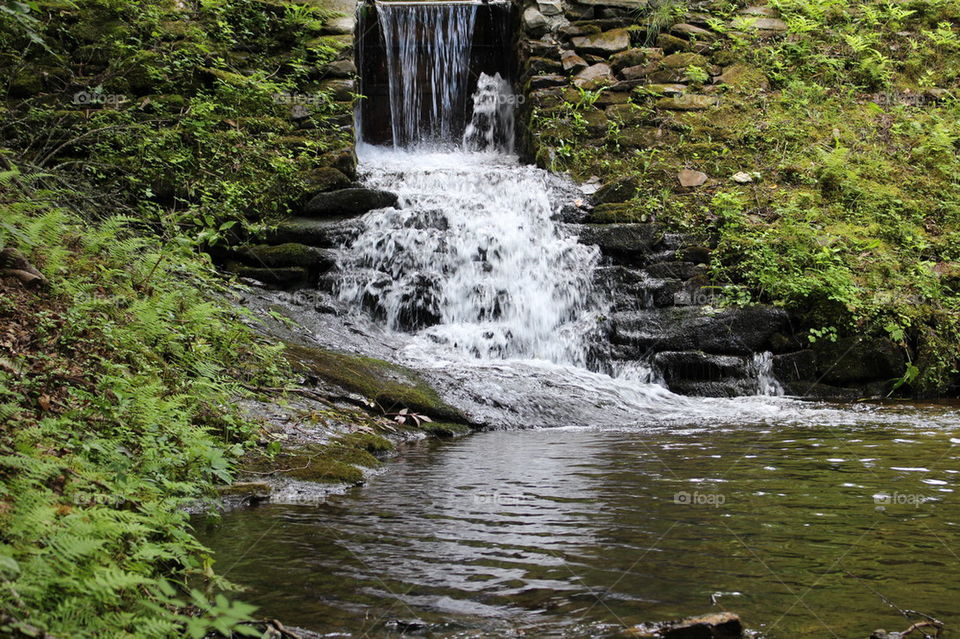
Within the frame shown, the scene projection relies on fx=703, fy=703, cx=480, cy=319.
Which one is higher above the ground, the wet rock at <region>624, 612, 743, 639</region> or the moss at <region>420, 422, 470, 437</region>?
the wet rock at <region>624, 612, 743, 639</region>

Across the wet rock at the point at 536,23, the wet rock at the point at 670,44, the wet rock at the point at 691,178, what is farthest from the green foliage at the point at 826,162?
the wet rock at the point at 536,23

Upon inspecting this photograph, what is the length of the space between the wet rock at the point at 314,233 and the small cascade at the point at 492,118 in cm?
586

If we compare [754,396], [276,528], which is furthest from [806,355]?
[276,528]

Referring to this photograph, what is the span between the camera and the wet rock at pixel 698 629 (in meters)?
2.19

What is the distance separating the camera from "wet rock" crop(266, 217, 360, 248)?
437 inches

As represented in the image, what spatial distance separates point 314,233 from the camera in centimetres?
1118

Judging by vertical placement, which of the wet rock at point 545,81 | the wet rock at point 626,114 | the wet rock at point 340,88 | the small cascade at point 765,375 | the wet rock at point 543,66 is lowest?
the small cascade at point 765,375

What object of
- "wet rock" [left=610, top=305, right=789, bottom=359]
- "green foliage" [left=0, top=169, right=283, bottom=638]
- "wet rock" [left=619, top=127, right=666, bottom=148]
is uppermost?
"wet rock" [left=619, top=127, right=666, bottom=148]

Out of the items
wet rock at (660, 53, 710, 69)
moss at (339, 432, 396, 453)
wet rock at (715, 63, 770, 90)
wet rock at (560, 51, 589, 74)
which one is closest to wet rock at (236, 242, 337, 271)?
moss at (339, 432, 396, 453)

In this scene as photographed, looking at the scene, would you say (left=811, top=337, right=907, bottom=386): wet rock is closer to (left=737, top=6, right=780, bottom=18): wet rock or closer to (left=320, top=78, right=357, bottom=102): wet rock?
(left=320, top=78, right=357, bottom=102): wet rock

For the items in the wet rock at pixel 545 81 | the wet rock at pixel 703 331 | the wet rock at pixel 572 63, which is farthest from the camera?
the wet rock at pixel 572 63

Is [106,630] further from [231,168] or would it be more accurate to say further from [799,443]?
[231,168]

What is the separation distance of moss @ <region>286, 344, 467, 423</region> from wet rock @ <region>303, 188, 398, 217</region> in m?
4.83

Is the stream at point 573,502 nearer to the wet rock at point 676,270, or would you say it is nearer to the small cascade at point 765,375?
the small cascade at point 765,375
